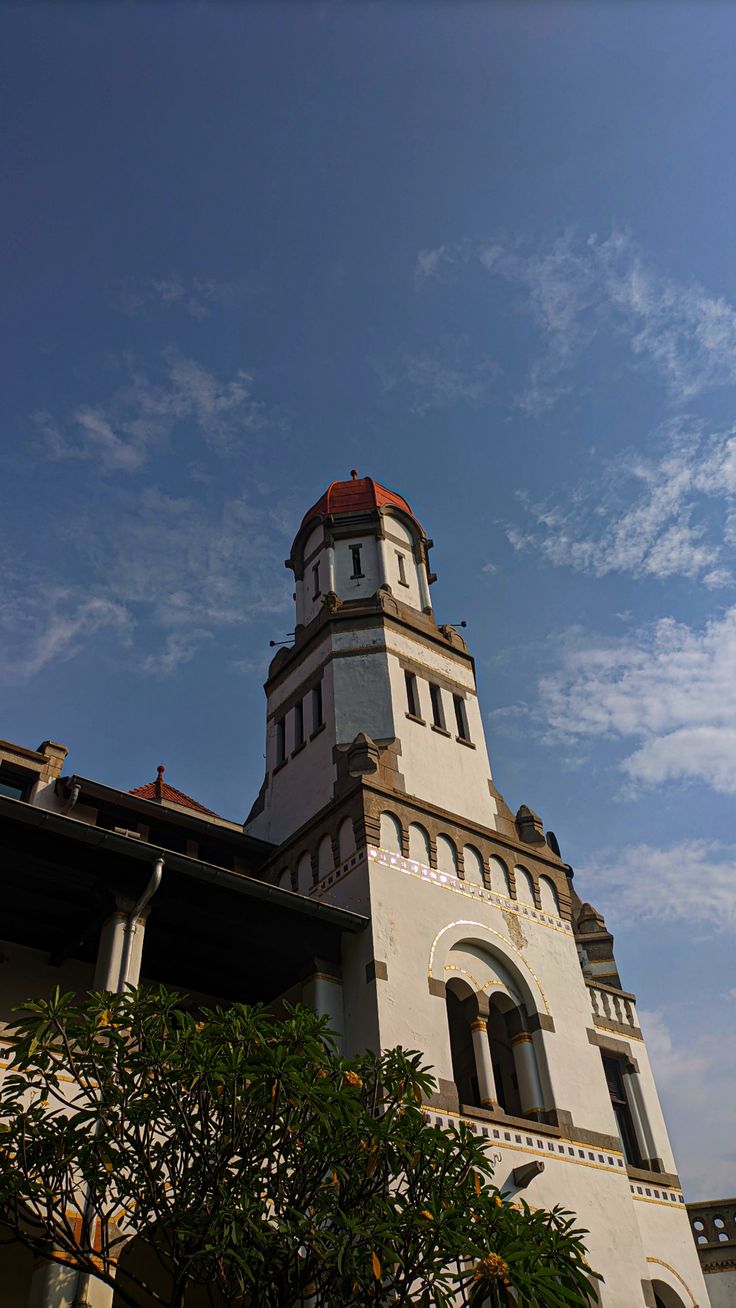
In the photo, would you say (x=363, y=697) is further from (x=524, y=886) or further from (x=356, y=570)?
(x=524, y=886)

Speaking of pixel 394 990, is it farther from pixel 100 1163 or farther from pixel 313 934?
pixel 100 1163

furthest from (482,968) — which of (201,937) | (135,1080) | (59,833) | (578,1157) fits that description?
(135,1080)

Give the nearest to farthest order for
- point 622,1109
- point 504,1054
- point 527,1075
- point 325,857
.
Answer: point 527,1075 → point 325,857 → point 504,1054 → point 622,1109

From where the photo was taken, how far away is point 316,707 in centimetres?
2550

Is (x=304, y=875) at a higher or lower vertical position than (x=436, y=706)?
lower

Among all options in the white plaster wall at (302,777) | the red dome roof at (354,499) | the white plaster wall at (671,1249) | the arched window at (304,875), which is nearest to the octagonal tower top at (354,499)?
the red dome roof at (354,499)

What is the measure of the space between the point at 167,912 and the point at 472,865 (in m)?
6.97

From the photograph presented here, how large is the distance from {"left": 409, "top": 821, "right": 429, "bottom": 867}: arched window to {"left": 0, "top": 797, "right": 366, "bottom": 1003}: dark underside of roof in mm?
2466

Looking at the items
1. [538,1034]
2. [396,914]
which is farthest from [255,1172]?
[538,1034]

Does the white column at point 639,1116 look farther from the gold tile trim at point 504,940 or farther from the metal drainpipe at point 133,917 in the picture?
the metal drainpipe at point 133,917

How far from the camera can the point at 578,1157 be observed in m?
18.9

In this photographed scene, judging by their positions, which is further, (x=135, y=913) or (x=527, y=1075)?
(x=527, y=1075)

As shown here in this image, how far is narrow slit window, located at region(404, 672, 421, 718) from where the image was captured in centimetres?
2469

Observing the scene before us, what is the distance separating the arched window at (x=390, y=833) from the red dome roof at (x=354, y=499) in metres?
11.5
